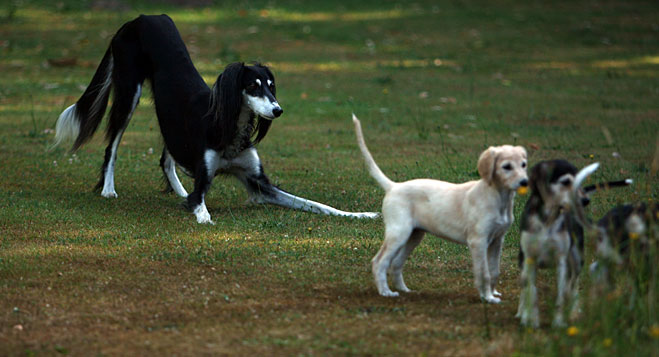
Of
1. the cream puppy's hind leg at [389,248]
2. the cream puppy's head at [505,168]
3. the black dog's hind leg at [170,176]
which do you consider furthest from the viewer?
the black dog's hind leg at [170,176]

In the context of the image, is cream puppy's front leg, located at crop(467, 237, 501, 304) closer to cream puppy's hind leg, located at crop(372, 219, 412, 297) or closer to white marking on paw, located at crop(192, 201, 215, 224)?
cream puppy's hind leg, located at crop(372, 219, 412, 297)

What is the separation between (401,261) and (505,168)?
37.4 inches

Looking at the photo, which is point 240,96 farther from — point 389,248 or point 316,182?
point 389,248

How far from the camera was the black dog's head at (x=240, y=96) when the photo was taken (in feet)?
23.9

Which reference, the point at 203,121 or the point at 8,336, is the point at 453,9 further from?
the point at 8,336

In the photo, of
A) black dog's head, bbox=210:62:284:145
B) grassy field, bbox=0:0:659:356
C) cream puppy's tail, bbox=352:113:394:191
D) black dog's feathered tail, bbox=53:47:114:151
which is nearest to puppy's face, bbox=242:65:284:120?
black dog's head, bbox=210:62:284:145

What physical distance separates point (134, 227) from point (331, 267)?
1934 millimetres

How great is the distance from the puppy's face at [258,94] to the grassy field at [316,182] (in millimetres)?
911

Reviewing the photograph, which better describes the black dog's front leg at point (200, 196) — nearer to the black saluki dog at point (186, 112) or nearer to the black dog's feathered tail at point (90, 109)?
the black saluki dog at point (186, 112)

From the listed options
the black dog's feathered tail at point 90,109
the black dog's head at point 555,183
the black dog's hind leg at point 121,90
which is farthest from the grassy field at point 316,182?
the black dog's head at point 555,183

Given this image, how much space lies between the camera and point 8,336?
4461 mm

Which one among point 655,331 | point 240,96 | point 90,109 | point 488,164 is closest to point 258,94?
point 240,96

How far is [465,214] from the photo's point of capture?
193 inches

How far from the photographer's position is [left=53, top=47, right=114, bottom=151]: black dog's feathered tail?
868 cm
